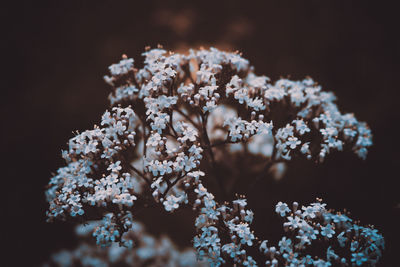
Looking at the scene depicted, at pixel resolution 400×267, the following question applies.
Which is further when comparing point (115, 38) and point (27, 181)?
point (115, 38)

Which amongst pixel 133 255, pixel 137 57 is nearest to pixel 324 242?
pixel 133 255

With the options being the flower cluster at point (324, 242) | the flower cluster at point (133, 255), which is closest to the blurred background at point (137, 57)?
the flower cluster at point (133, 255)

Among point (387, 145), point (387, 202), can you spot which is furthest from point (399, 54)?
point (387, 202)

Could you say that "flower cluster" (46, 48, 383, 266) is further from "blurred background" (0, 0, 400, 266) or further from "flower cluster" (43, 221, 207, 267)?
"flower cluster" (43, 221, 207, 267)


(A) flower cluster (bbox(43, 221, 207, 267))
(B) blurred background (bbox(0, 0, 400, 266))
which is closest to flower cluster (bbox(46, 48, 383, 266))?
(B) blurred background (bbox(0, 0, 400, 266))

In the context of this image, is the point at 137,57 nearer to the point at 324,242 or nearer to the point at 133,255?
the point at 133,255

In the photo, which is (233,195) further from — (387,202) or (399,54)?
(399,54)
